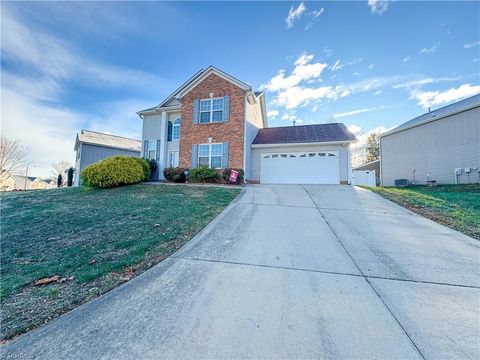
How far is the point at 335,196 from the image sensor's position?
34.0 ft

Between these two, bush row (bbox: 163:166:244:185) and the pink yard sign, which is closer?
the pink yard sign

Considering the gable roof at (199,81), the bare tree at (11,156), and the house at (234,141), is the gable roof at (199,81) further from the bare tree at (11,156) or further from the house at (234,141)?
the bare tree at (11,156)

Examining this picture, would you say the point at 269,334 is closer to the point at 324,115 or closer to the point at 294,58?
the point at 294,58

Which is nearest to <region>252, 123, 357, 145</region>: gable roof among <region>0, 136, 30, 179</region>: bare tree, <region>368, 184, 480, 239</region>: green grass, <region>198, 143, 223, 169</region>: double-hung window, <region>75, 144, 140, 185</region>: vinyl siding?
<region>198, 143, 223, 169</region>: double-hung window

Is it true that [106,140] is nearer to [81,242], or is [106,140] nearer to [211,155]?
[211,155]

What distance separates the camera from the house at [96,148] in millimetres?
23125

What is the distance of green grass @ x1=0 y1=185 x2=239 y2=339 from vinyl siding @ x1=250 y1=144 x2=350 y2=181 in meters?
6.26

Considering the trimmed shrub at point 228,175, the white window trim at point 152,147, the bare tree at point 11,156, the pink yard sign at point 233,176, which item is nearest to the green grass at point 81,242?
the pink yard sign at point 233,176

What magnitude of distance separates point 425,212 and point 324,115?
16083 mm

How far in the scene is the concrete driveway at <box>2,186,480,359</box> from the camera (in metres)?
2.18

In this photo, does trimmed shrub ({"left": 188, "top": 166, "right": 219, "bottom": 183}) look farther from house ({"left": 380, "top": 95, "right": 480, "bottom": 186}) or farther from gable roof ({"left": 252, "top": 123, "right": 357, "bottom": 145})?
house ({"left": 380, "top": 95, "right": 480, "bottom": 186})

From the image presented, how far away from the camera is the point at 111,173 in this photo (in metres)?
12.8

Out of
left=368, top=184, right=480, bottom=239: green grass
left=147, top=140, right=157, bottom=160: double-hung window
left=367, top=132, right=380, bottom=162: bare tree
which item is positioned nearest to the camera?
left=368, top=184, right=480, bottom=239: green grass

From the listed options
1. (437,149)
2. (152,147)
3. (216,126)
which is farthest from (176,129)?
(437,149)
